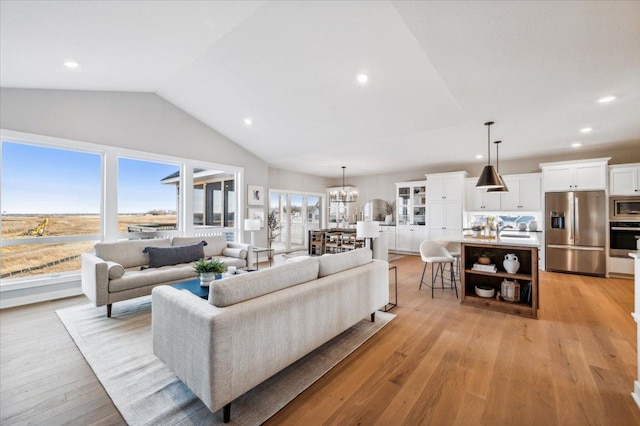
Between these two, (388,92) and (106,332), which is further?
(388,92)

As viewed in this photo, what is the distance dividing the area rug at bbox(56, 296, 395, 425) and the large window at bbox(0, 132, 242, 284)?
1444 mm

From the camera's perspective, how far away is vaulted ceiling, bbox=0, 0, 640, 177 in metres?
2.22

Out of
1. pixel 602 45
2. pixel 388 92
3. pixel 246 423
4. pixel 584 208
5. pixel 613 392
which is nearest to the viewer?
pixel 246 423

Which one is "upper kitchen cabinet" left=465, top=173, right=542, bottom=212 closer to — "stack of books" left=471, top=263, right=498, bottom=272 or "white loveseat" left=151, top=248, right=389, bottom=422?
"stack of books" left=471, top=263, right=498, bottom=272

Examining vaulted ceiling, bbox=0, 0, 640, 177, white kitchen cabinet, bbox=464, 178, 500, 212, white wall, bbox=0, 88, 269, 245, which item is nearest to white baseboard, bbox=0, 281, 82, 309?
white wall, bbox=0, 88, 269, 245

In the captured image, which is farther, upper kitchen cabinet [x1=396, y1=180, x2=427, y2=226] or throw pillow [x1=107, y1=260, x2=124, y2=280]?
Result: upper kitchen cabinet [x1=396, y1=180, x2=427, y2=226]

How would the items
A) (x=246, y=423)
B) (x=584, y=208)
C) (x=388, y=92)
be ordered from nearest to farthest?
(x=246, y=423)
(x=388, y=92)
(x=584, y=208)

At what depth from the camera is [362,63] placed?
3324 mm

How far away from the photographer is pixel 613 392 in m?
1.85

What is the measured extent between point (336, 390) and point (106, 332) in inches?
96.4

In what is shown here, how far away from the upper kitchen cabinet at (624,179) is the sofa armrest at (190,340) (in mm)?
7084

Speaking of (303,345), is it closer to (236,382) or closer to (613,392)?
(236,382)

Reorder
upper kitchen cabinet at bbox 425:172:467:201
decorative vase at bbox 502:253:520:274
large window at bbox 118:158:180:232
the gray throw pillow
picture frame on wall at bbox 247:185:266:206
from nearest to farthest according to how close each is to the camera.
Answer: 1. decorative vase at bbox 502:253:520:274
2. the gray throw pillow
3. large window at bbox 118:158:180:232
4. picture frame on wall at bbox 247:185:266:206
5. upper kitchen cabinet at bbox 425:172:467:201

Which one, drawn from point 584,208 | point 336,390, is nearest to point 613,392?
point 336,390
